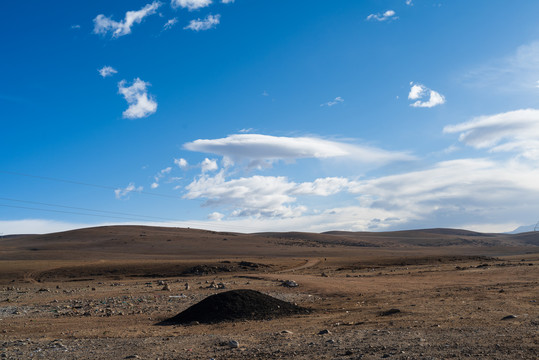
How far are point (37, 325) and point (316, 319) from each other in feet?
35.3

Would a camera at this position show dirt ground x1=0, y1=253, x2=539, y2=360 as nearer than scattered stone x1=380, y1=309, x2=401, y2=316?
Yes

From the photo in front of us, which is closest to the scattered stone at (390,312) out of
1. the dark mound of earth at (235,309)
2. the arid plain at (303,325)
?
the arid plain at (303,325)

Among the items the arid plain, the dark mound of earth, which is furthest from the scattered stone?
the dark mound of earth

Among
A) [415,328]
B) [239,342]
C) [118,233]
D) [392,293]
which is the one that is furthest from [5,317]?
[118,233]

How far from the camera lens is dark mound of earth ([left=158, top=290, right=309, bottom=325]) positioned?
16.8 meters

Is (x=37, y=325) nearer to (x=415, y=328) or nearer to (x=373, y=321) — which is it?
(x=373, y=321)

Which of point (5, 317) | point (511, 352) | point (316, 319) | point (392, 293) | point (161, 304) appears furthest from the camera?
point (392, 293)

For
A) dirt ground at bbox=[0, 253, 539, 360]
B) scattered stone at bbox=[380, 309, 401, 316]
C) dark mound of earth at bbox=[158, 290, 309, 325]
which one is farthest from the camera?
dark mound of earth at bbox=[158, 290, 309, 325]

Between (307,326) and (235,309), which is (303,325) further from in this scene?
(235,309)

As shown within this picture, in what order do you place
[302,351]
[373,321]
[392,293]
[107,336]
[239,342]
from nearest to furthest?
1. [302,351]
2. [239,342]
3. [107,336]
4. [373,321]
5. [392,293]

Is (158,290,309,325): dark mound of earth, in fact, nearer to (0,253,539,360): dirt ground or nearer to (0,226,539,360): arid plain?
(0,226,539,360): arid plain

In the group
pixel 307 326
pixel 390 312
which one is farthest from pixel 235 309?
pixel 390 312

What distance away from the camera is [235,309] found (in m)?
17.1

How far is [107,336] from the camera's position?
46.5 feet
